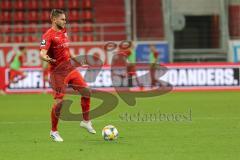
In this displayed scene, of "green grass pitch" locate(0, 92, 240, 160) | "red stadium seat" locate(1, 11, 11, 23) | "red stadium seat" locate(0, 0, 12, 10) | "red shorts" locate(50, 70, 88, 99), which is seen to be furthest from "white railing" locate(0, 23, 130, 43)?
"red shorts" locate(50, 70, 88, 99)

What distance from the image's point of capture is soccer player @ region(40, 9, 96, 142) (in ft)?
38.8

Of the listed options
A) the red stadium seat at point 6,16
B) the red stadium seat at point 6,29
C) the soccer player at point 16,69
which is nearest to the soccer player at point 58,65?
the soccer player at point 16,69

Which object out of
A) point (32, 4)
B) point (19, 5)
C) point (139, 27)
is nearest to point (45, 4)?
point (32, 4)

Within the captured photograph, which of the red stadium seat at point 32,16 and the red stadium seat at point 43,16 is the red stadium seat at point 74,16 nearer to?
the red stadium seat at point 43,16

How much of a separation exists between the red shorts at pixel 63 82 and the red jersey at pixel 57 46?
0.65 feet

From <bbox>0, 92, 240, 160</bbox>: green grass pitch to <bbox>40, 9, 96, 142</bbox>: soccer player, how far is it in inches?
22.6

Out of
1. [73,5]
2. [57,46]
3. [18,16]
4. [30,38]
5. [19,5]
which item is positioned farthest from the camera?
[73,5]

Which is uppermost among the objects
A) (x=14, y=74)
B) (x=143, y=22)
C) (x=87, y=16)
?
(x=87, y=16)

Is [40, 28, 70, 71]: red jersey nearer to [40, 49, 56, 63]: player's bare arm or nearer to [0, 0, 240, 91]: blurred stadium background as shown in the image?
[40, 49, 56, 63]: player's bare arm

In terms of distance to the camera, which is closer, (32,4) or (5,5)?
(5,5)

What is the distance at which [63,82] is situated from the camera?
12.1 m

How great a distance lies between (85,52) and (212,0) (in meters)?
6.89

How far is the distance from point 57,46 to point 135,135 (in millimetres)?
2181

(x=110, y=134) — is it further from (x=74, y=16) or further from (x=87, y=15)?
(x=74, y=16)
